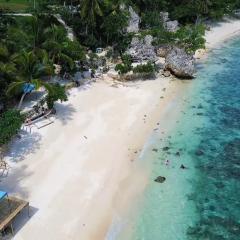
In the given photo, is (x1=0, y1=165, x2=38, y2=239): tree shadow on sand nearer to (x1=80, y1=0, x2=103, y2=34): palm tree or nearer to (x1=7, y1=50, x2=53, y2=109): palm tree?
(x1=7, y1=50, x2=53, y2=109): palm tree

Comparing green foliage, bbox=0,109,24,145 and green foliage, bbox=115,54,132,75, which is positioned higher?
green foliage, bbox=0,109,24,145

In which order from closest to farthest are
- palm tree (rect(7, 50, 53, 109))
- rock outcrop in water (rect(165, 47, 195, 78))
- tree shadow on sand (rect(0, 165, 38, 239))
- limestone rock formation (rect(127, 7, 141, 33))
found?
tree shadow on sand (rect(0, 165, 38, 239)) < palm tree (rect(7, 50, 53, 109)) < rock outcrop in water (rect(165, 47, 195, 78)) < limestone rock formation (rect(127, 7, 141, 33))

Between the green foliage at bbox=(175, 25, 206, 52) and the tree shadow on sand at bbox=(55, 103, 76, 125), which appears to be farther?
the green foliage at bbox=(175, 25, 206, 52)

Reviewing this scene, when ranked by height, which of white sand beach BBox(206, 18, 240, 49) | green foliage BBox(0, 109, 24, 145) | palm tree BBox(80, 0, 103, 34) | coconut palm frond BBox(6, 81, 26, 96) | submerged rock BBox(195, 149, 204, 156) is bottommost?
white sand beach BBox(206, 18, 240, 49)

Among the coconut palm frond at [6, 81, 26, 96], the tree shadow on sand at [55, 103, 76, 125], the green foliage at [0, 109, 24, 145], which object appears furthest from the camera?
the tree shadow on sand at [55, 103, 76, 125]

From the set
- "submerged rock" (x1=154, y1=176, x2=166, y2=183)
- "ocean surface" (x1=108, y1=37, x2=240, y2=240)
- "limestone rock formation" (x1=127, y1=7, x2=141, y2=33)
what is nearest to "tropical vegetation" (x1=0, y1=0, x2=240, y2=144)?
"limestone rock formation" (x1=127, y1=7, x2=141, y2=33)

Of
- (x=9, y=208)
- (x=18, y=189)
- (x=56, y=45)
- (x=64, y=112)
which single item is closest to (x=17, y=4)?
(x=56, y=45)
